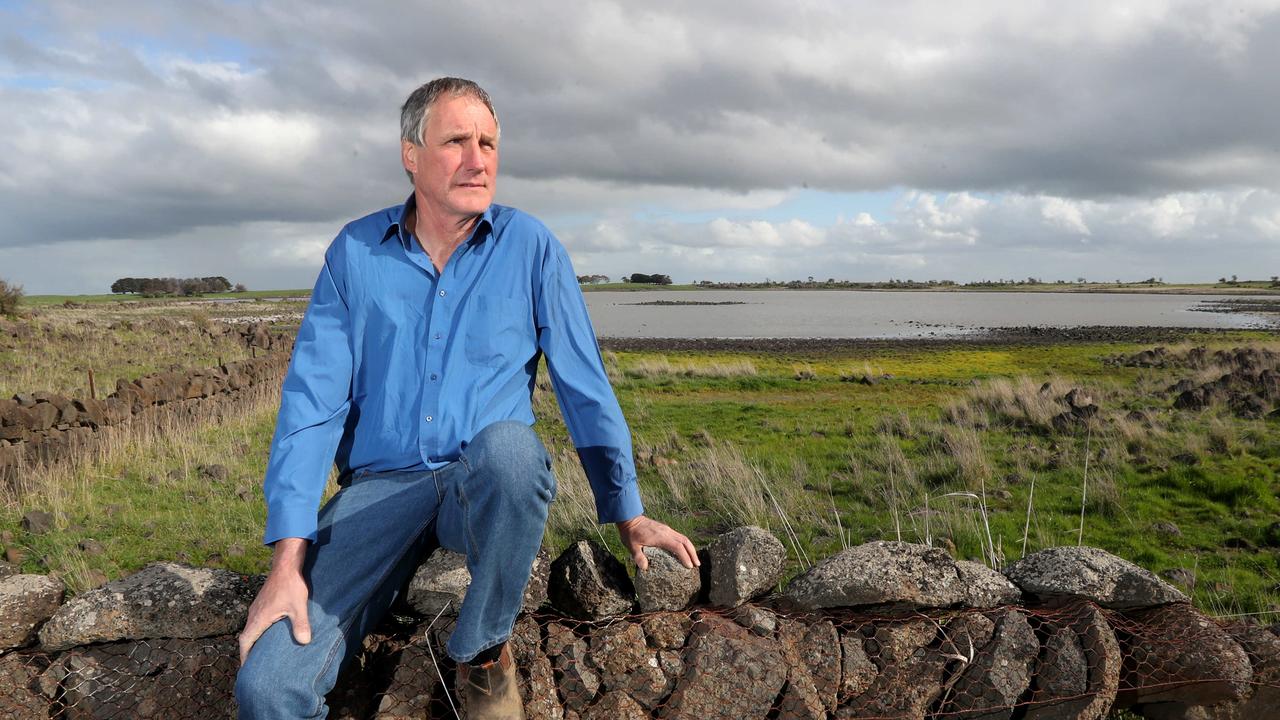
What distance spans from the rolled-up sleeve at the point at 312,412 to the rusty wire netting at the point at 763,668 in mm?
967

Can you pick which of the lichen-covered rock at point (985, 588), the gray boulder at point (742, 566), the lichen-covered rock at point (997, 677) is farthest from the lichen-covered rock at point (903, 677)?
the gray boulder at point (742, 566)

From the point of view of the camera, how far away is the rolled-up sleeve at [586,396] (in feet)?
9.93

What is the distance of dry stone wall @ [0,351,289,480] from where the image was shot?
27.0 feet

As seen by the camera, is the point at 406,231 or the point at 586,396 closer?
the point at 586,396

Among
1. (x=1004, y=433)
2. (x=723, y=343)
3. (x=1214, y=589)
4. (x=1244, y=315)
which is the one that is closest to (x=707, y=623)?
(x=1214, y=589)

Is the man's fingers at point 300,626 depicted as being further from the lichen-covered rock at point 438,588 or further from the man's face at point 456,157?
the man's face at point 456,157

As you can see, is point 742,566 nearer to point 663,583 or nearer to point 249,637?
point 663,583

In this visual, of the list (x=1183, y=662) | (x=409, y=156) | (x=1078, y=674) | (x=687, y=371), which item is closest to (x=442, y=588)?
(x=409, y=156)

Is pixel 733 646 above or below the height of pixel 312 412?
below

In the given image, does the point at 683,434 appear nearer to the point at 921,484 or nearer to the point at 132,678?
the point at 921,484

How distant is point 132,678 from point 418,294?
6.73ft

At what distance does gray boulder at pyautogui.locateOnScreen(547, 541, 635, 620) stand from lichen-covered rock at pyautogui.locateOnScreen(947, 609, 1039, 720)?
58.9 inches

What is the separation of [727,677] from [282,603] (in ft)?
5.88

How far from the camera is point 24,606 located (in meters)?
3.51
